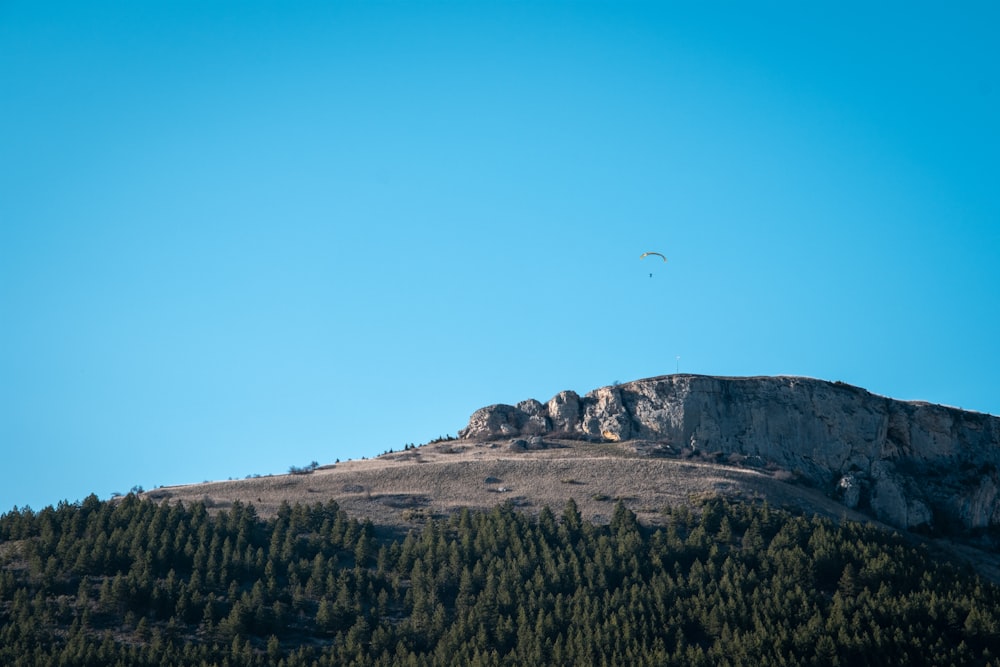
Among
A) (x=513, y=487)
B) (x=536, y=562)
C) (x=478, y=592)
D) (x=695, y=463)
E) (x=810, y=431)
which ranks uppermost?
(x=810, y=431)

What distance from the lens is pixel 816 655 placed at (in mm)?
67625

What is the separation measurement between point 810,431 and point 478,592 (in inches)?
1920

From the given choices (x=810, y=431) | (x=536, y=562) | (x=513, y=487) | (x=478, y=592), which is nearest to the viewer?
(x=478, y=592)

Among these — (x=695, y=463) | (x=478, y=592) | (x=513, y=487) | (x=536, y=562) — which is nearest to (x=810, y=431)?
Result: (x=695, y=463)

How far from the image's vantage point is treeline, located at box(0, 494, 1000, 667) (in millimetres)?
68688

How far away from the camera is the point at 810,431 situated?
11419cm

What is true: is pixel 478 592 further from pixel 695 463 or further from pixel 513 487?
pixel 695 463

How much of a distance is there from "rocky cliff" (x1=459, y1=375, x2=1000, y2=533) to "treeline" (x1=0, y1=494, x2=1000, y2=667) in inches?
890

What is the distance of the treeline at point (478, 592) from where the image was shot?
6869 centimetres

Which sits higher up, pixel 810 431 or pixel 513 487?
pixel 810 431

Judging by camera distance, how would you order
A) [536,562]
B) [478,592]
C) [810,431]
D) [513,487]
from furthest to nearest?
[810,431] < [513,487] < [536,562] < [478,592]

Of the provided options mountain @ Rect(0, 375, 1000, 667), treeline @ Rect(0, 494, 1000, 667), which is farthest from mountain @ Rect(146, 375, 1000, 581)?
treeline @ Rect(0, 494, 1000, 667)

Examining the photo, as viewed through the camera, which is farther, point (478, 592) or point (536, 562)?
point (536, 562)

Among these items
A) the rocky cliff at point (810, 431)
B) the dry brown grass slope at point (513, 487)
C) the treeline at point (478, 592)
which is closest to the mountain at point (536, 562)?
the treeline at point (478, 592)
